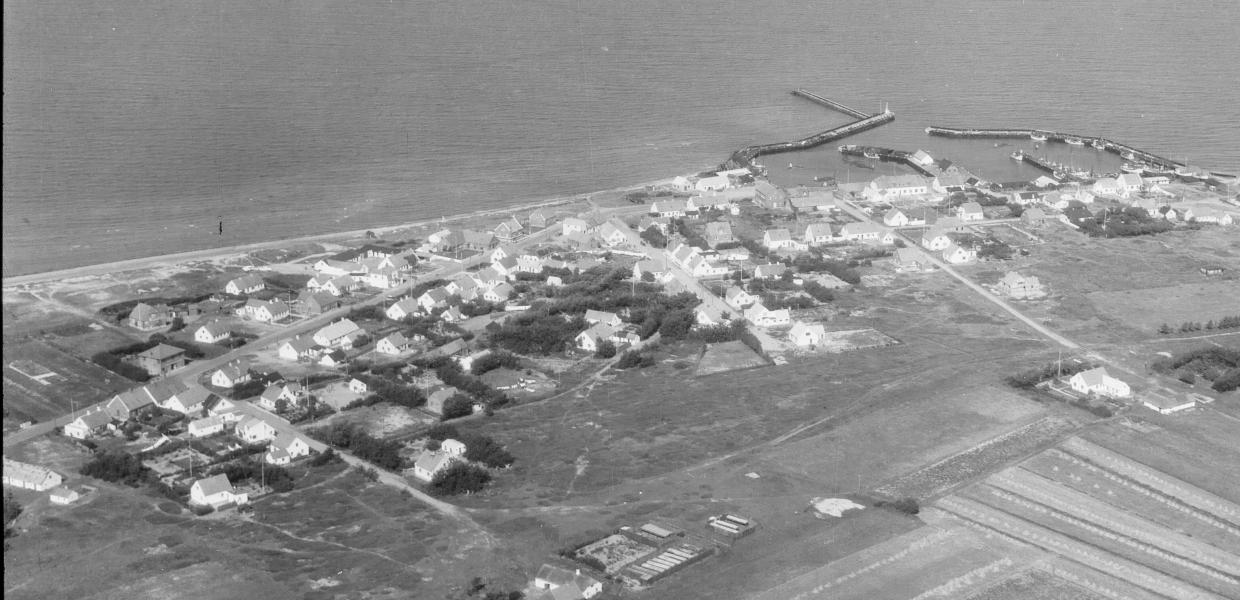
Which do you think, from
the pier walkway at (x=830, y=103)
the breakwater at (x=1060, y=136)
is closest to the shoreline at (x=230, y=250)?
the pier walkway at (x=830, y=103)

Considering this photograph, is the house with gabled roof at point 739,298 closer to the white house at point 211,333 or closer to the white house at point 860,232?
the white house at point 860,232

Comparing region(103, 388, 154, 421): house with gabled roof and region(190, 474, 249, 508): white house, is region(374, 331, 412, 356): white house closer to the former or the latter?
region(103, 388, 154, 421): house with gabled roof

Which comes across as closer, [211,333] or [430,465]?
[430,465]

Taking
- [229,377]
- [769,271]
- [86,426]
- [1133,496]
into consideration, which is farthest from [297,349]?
[1133,496]

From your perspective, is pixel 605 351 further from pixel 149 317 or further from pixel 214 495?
pixel 149 317

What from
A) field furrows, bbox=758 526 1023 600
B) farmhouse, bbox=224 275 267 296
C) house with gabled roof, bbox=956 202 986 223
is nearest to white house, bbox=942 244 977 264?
house with gabled roof, bbox=956 202 986 223

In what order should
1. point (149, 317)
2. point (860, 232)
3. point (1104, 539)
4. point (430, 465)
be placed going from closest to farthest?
point (1104, 539), point (430, 465), point (149, 317), point (860, 232)
